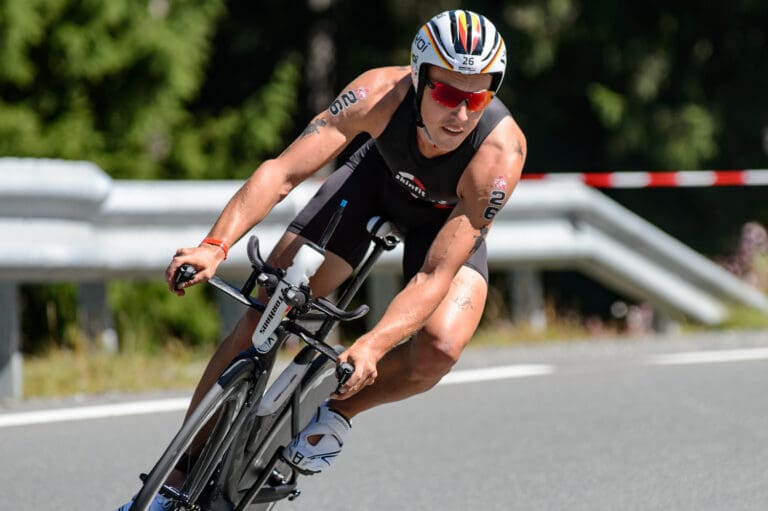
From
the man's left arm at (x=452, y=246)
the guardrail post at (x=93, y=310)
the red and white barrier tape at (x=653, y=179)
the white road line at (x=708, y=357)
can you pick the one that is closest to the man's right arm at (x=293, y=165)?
the man's left arm at (x=452, y=246)

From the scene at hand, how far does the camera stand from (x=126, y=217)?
27.9 ft

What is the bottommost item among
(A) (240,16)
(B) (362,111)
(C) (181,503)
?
(C) (181,503)

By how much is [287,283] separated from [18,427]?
3.12 m

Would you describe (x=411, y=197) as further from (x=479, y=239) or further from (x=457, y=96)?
(x=457, y=96)

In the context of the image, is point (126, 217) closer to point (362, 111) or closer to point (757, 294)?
point (362, 111)

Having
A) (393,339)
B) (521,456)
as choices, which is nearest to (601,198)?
(521,456)

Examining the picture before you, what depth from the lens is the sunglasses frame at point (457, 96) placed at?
513cm

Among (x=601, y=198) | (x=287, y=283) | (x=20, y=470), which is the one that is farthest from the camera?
(x=601, y=198)

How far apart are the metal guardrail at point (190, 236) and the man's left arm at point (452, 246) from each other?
133 inches

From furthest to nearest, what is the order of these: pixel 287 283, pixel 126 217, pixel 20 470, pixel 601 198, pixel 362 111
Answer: pixel 601 198 < pixel 126 217 < pixel 20 470 < pixel 362 111 < pixel 287 283

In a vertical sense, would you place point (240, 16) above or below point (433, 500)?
above

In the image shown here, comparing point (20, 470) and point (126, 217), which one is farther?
point (126, 217)

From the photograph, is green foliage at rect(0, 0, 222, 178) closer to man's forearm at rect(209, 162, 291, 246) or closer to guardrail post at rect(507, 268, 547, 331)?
guardrail post at rect(507, 268, 547, 331)

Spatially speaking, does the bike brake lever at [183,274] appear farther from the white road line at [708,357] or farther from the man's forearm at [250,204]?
the white road line at [708,357]
